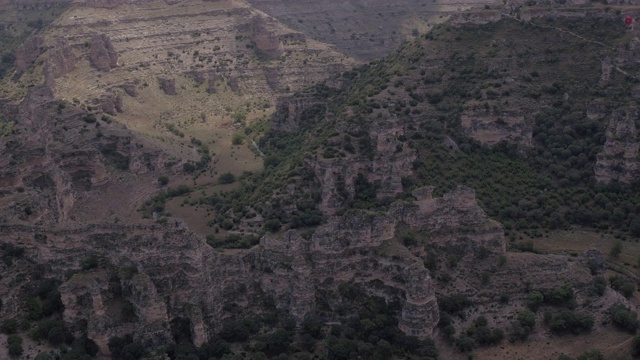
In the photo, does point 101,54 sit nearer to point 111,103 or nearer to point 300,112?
point 111,103

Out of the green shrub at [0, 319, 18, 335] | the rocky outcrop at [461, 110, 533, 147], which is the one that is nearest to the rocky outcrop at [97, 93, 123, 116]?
the rocky outcrop at [461, 110, 533, 147]

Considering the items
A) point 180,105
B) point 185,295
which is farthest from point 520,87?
point 180,105

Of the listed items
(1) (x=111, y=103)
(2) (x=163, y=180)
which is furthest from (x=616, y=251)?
(1) (x=111, y=103)

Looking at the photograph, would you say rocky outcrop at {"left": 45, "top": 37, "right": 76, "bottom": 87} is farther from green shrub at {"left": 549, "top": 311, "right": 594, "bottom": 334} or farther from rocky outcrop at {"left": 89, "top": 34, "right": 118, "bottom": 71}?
green shrub at {"left": 549, "top": 311, "right": 594, "bottom": 334}

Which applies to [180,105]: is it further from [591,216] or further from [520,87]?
[591,216]

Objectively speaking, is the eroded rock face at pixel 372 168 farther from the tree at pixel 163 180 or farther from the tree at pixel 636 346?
the tree at pixel 636 346
